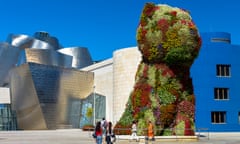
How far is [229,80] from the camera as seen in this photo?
47469mm

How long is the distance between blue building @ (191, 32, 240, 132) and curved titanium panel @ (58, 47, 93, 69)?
40.7 metres

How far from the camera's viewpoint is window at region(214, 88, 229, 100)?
46750mm

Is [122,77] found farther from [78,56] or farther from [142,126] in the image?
[78,56]

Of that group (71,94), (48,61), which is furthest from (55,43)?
(71,94)

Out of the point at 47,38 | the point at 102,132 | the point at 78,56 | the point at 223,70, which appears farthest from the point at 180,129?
the point at 47,38

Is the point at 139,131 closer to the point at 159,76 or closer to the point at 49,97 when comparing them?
the point at 159,76

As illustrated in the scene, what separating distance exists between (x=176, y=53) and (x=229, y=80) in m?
24.6

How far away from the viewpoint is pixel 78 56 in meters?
84.6

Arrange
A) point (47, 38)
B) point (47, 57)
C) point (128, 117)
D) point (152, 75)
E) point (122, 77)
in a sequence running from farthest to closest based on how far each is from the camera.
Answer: point (47, 38)
point (47, 57)
point (122, 77)
point (128, 117)
point (152, 75)

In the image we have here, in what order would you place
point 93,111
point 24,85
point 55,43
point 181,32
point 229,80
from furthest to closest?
1. point 55,43
2. point 93,111
3. point 24,85
4. point 229,80
5. point 181,32

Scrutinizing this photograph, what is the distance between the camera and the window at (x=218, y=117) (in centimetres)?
4616

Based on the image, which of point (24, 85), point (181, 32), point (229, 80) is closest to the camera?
point (181, 32)

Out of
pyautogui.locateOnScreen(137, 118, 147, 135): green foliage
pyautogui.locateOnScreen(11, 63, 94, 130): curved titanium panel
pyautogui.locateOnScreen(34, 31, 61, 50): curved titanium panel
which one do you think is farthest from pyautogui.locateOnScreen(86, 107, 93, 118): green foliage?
pyautogui.locateOnScreen(137, 118, 147, 135): green foliage

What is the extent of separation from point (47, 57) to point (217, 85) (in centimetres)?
3573
